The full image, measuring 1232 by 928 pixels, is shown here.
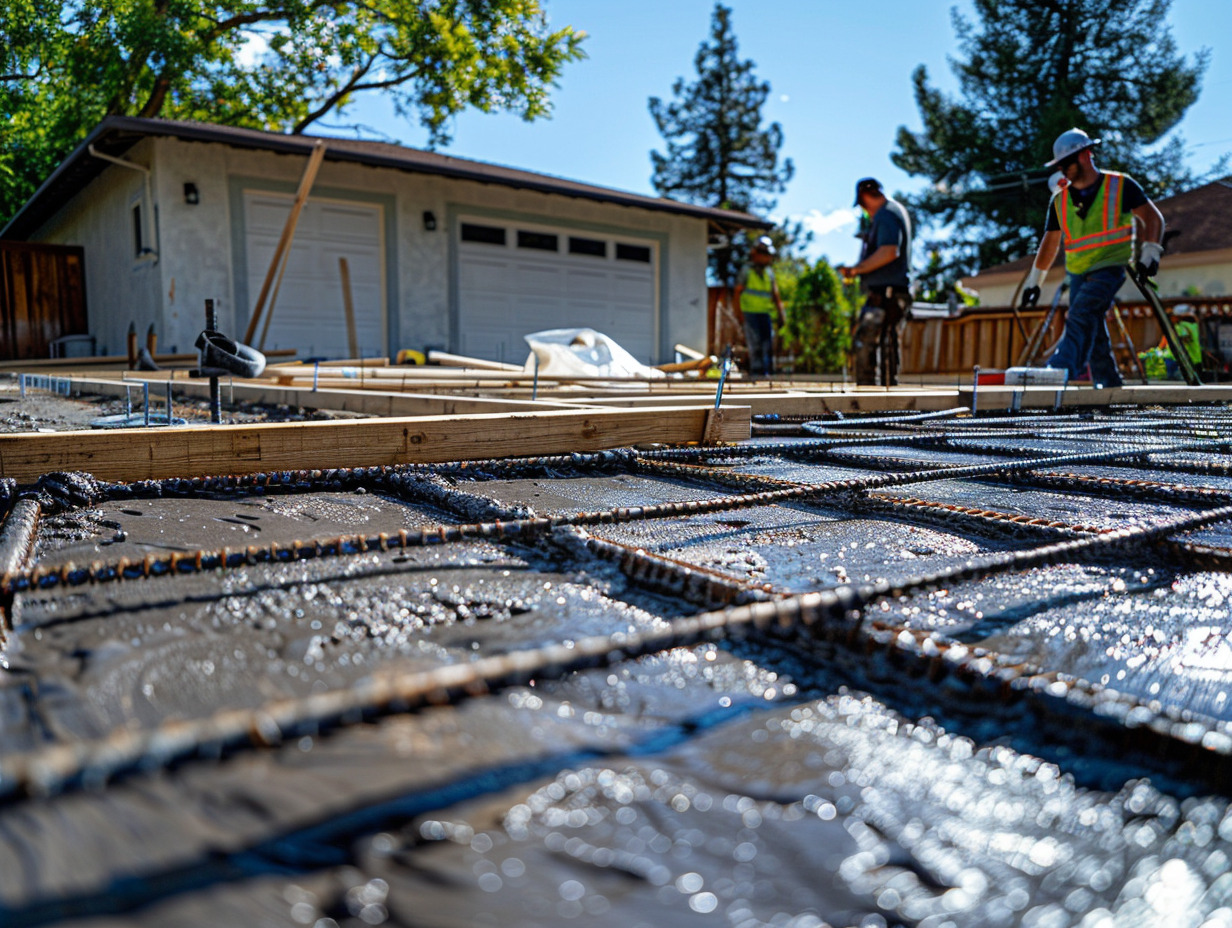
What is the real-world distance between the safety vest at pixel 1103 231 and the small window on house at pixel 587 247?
28.4ft

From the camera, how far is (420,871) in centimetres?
64

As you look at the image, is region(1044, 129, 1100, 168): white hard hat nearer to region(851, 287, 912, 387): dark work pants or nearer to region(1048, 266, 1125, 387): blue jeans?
region(1048, 266, 1125, 387): blue jeans

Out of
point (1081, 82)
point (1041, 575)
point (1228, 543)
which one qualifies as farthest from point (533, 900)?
point (1081, 82)

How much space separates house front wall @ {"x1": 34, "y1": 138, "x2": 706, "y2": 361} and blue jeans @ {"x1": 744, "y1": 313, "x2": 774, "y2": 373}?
344 cm

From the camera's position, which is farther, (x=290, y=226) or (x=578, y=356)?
(x=290, y=226)

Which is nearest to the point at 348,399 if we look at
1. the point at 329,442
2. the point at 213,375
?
the point at 213,375

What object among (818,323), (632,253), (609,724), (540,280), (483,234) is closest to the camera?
(609,724)

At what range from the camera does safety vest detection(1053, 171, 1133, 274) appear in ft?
19.7

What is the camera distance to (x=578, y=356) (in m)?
8.05

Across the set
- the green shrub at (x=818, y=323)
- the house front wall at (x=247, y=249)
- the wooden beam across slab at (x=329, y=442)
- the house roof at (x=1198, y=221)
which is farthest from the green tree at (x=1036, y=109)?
the wooden beam across slab at (x=329, y=442)

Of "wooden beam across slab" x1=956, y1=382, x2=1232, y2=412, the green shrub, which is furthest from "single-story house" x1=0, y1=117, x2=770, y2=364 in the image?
"wooden beam across slab" x1=956, y1=382, x2=1232, y2=412

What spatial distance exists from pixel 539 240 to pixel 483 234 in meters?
0.99

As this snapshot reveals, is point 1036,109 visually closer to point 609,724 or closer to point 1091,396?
point 1091,396

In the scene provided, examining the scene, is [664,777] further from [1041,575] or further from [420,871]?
[1041,575]
